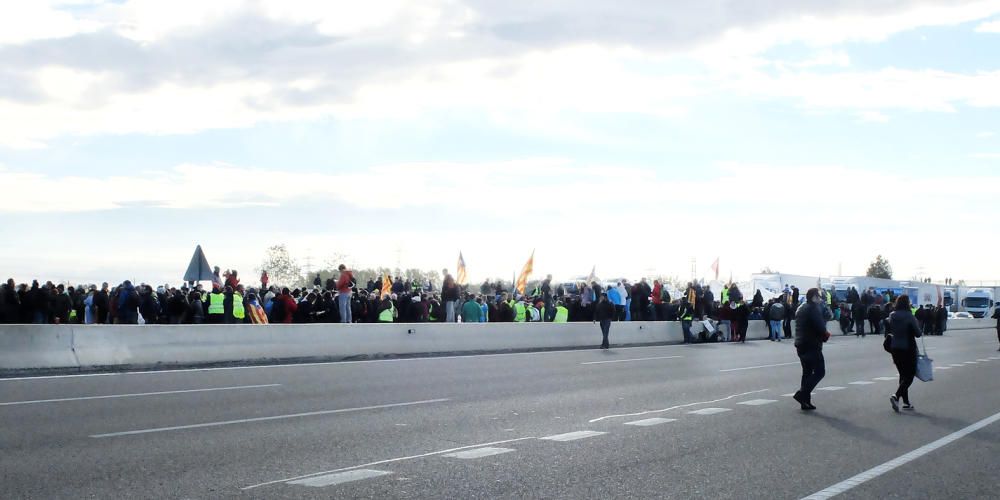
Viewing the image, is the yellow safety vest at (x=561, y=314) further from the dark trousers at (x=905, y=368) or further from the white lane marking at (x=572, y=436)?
the white lane marking at (x=572, y=436)

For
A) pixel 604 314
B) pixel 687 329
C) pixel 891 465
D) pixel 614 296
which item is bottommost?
pixel 891 465

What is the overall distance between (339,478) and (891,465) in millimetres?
5237

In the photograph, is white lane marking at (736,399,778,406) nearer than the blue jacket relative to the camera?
Yes

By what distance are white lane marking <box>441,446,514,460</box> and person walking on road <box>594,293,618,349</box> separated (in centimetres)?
2084


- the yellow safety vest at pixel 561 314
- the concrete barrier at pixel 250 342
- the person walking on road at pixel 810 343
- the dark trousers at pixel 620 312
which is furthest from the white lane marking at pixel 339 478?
the dark trousers at pixel 620 312

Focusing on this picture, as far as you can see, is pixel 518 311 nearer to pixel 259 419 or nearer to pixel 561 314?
pixel 561 314

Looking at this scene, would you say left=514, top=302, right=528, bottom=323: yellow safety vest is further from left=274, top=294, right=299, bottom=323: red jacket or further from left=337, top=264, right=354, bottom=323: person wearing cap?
left=274, top=294, right=299, bottom=323: red jacket

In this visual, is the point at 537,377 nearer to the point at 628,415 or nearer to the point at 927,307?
the point at 628,415

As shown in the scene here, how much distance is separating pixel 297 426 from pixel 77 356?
880cm

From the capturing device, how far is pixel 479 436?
463 inches

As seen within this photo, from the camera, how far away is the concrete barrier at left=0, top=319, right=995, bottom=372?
62.0 feet

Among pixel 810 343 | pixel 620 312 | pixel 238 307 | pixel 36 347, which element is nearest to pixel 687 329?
pixel 620 312

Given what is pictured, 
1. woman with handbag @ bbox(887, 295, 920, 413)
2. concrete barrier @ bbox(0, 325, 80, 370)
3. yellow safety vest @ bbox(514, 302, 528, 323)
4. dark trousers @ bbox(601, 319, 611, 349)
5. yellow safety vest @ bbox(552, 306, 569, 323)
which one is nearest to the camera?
woman with handbag @ bbox(887, 295, 920, 413)

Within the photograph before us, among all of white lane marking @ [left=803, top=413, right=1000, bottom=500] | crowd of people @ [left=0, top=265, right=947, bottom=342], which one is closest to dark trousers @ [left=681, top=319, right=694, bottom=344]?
crowd of people @ [left=0, top=265, right=947, bottom=342]
